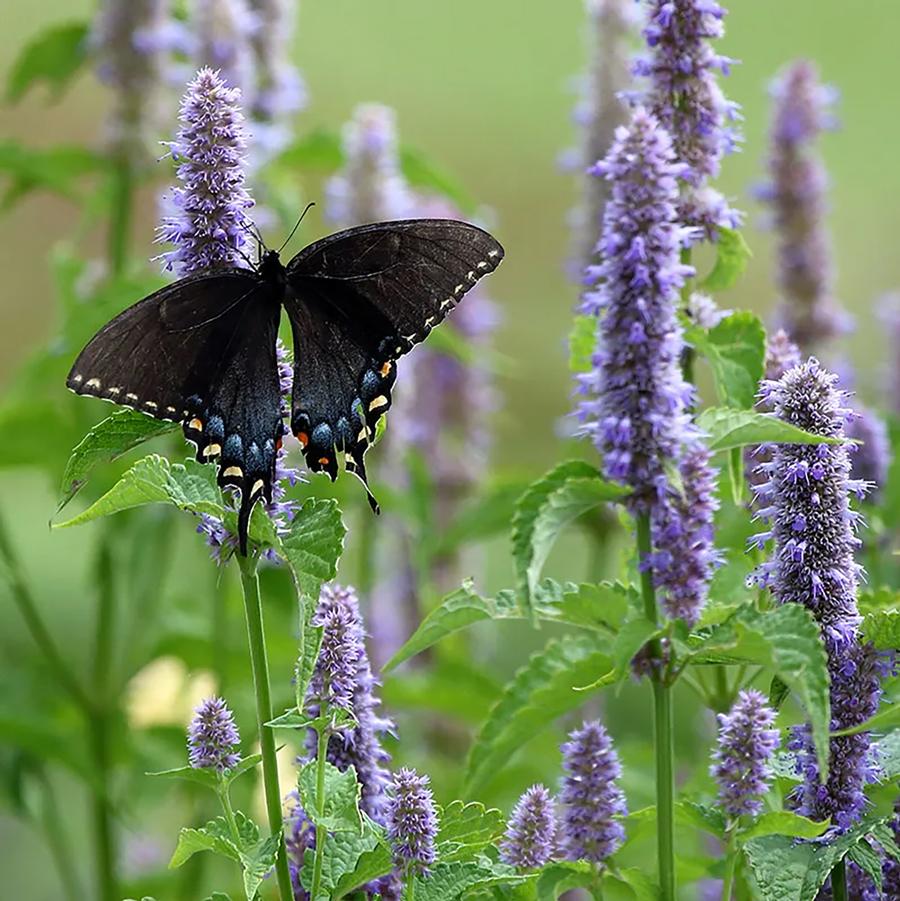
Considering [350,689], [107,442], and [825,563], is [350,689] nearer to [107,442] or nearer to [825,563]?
[107,442]

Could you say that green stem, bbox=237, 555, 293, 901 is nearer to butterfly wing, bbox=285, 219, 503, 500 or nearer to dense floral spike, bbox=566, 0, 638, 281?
butterfly wing, bbox=285, 219, 503, 500

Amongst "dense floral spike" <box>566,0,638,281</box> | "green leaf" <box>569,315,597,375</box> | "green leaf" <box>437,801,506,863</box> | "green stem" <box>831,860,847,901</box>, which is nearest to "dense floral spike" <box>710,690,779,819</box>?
"green stem" <box>831,860,847,901</box>

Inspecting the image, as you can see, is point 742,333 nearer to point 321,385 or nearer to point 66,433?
point 321,385

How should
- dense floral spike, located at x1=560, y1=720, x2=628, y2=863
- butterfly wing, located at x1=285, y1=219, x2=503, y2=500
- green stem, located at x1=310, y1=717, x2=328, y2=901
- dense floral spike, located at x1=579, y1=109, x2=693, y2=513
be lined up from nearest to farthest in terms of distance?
dense floral spike, located at x1=579, y1=109, x2=693, y2=513 → green stem, located at x1=310, y1=717, x2=328, y2=901 → dense floral spike, located at x1=560, y1=720, x2=628, y2=863 → butterfly wing, located at x1=285, y1=219, x2=503, y2=500

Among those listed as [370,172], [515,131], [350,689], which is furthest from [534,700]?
[515,131]

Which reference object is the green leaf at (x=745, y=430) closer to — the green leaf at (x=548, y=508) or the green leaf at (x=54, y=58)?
the green leaf at (x=548, y=508)

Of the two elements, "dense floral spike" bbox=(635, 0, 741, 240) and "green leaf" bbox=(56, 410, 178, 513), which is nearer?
"green leaf" bbox=(56, 410, 178, 513)

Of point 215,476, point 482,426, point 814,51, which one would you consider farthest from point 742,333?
point 814,51
